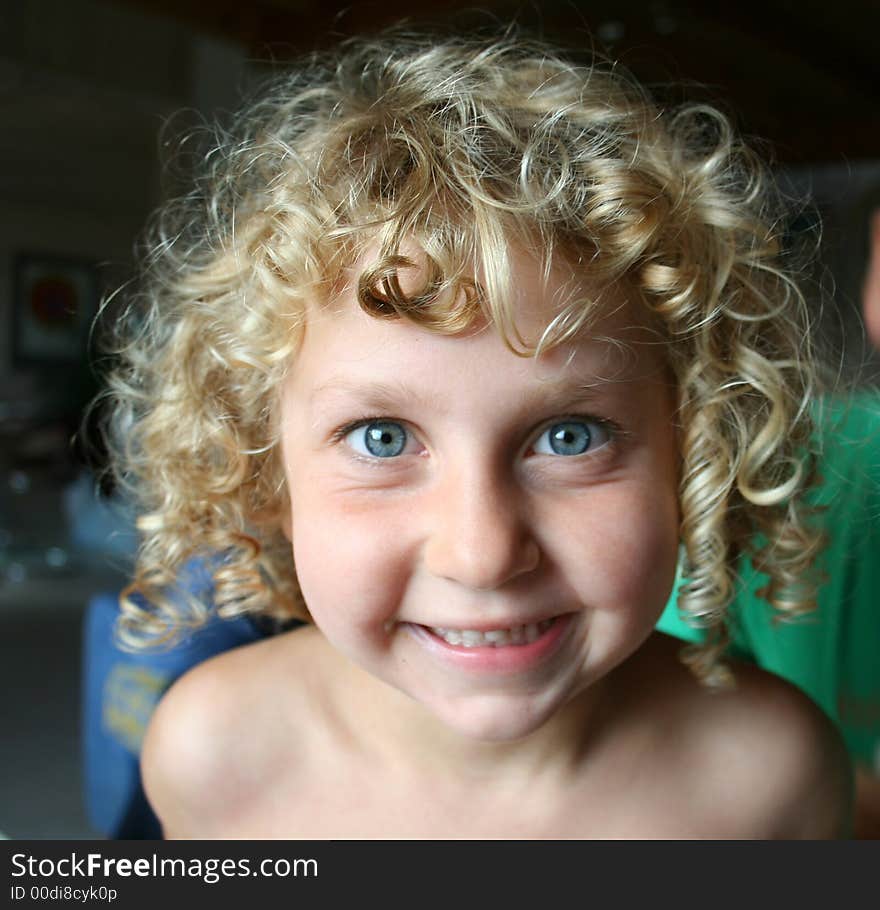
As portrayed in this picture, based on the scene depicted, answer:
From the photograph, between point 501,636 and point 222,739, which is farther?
point 222,739

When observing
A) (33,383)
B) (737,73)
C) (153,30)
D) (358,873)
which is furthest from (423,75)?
(33,383)

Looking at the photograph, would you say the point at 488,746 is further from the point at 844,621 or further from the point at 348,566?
the point at 844,621

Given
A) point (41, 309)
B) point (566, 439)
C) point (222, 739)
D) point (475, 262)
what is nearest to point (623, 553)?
point (566, 439)

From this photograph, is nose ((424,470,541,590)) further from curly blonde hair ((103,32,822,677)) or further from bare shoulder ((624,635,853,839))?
bare shoulder ((624,635,853,839))

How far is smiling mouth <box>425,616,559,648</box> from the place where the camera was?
495 mm

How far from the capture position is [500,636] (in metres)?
0.50

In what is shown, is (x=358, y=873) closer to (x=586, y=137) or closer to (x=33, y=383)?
(x=586, y=137)

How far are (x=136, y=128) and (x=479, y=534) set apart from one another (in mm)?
5593

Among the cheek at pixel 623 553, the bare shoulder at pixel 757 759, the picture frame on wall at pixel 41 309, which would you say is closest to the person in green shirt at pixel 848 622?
the bare shoulder at pixel 757 759

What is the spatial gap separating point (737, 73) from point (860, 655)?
2.69m

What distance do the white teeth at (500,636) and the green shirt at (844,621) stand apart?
321mm

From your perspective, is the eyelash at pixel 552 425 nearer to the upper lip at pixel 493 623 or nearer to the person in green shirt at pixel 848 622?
the upper lip at pixel 493 623

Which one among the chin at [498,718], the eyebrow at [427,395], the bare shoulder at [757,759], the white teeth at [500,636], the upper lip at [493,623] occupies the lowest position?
the bare shoulder at [757,759]

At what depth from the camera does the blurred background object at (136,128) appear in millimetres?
960
